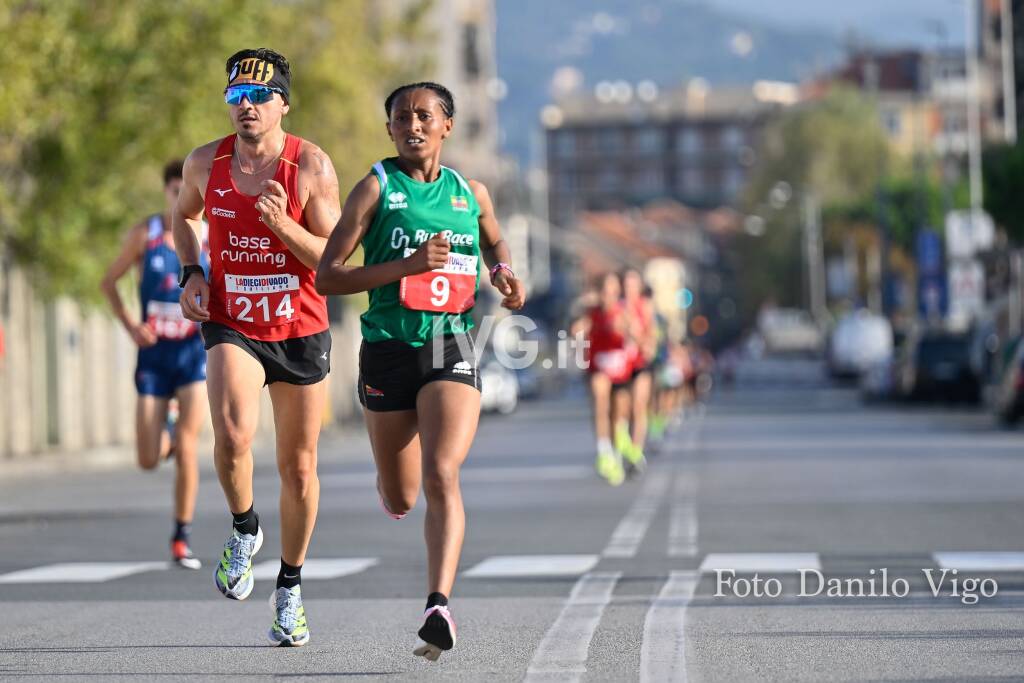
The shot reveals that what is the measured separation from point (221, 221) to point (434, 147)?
0.91 meters

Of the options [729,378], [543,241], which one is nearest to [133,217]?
[729,378]

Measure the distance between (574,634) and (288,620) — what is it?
112 cm

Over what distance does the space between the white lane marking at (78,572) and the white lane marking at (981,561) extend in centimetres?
416

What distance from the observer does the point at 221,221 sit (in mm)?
8289

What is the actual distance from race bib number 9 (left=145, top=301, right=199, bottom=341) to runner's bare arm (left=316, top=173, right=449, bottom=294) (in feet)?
14.6

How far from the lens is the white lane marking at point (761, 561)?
38.0ft

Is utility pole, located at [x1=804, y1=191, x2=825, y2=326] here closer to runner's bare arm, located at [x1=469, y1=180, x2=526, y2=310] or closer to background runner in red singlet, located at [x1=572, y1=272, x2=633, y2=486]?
background runner in red singlet, located at [x1=572, y1=272, x2=633, y2=486]

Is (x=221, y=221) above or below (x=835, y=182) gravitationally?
below

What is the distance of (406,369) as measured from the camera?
7.86m

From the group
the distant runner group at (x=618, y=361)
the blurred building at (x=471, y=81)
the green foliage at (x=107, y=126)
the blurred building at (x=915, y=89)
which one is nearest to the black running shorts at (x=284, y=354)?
the distant runner group at (x=618, y=361)

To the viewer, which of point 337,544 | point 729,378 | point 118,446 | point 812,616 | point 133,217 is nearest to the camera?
point 812,616

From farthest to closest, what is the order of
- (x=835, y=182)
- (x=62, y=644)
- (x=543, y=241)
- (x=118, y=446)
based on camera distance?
(x=543, y=241), (x=835, y=182), (x=118, y=446), (x=62, y=644)

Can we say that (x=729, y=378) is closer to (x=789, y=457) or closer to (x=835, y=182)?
(x=835, y=182)

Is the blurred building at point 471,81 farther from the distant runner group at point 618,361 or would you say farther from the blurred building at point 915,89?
the distant runner group at point 618,361
